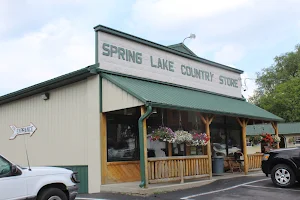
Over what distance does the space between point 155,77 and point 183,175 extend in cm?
418

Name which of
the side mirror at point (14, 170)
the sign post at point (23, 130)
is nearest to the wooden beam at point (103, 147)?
the sign post at point (23, 130)

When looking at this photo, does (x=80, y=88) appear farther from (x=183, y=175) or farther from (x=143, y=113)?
(x=183, y=175)

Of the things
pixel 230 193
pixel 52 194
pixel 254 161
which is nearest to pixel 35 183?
pixel 52 194

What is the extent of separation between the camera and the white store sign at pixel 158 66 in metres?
11.9

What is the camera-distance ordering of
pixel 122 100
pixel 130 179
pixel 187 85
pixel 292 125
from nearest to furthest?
pixel 122 100
pixel 130 179
pixel 187 85
pixel 292 125

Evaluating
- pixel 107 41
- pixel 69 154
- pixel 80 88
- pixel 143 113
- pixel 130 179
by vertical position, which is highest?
pixel 107 41

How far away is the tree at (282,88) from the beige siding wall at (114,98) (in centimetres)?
3906

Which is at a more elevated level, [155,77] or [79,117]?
[155,77]

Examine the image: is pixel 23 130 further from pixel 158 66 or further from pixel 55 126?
pixel 158 66

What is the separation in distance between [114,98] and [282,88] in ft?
135

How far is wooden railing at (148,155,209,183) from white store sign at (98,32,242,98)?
3.59 m

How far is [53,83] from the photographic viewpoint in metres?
12.9

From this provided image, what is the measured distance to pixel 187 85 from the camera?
15180 mm

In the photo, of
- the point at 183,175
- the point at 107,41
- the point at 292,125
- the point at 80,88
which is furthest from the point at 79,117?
the point at 292,125
